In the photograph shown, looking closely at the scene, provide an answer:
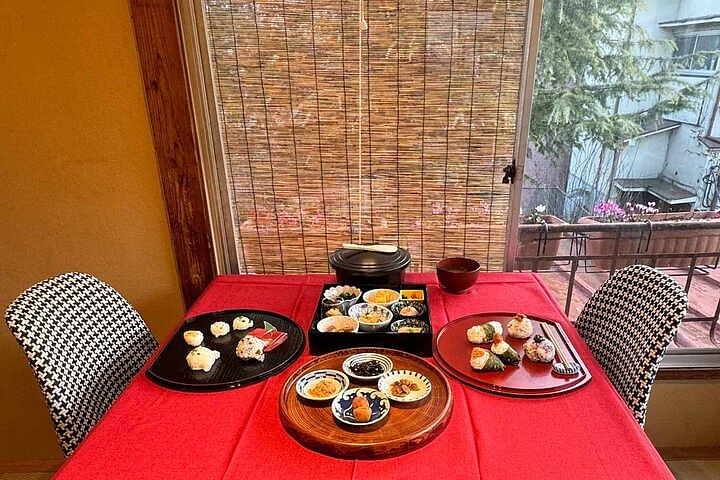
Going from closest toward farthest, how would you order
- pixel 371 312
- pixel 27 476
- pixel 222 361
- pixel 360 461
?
pixel 360 461 < pixel 222 361 < pixel 371 312 < pixel 27 476

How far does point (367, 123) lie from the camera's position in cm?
166

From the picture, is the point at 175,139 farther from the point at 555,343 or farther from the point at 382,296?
the point at 555,343

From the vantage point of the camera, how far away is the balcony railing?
6.00 feet

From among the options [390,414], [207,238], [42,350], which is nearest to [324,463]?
[390,414]

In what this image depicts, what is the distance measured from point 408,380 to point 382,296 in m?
0.36

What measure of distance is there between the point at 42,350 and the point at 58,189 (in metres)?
0.77

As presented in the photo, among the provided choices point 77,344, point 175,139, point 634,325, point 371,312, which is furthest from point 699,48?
point 77,344

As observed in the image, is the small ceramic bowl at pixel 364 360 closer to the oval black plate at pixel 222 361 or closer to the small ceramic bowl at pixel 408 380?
the small ceramic bowl at pixel 408 380

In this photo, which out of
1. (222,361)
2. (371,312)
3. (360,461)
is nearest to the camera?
(360,461)

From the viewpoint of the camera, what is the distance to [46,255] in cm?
177

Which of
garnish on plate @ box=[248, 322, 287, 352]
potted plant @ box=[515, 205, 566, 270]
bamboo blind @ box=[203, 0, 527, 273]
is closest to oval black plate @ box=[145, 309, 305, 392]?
garnish on plate @ box=[248, 322, 287, 352]

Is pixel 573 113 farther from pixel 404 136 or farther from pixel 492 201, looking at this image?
pixel 404 136

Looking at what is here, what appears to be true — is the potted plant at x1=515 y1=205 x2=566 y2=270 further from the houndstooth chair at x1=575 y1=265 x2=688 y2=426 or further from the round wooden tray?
the round wooden tray

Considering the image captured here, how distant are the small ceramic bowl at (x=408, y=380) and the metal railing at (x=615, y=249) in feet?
3.17
